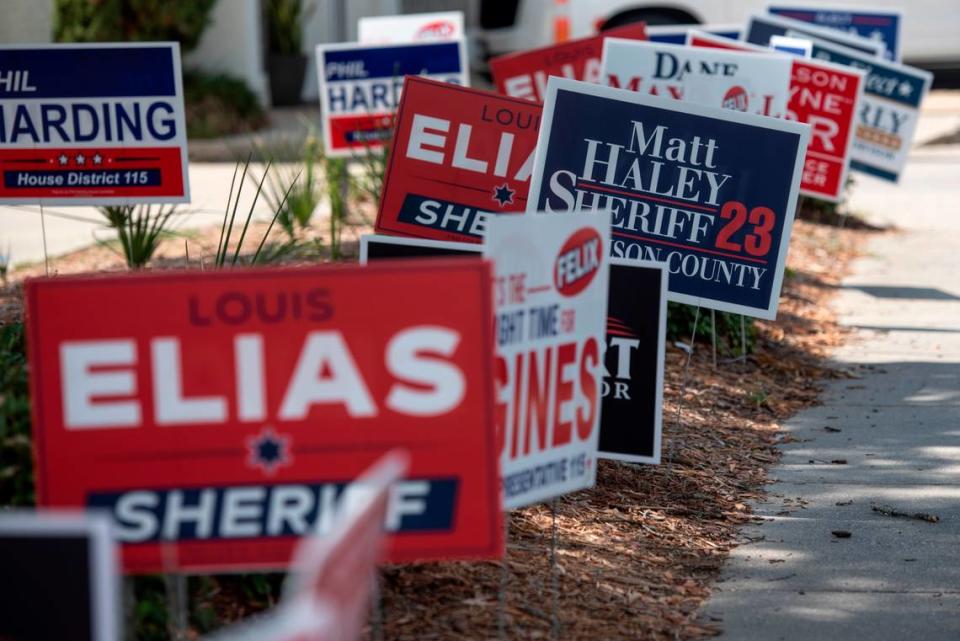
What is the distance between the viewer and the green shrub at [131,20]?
1524 cm

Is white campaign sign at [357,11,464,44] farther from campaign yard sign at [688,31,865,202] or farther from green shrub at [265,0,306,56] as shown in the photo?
green shrub at [265,0,306,56]

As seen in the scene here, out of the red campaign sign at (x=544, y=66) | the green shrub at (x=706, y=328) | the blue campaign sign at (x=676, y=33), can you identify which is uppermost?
the blue campaign sign at (x=676, y=33)

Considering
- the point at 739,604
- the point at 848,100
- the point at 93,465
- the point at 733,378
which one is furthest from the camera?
the point at 848,100

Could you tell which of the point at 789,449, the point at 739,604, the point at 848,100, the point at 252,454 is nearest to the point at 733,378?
the point at 789,449

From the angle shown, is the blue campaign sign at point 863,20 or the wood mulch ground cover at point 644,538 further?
the blue campaign sign at point 863,20

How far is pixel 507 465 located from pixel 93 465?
43.6 inches

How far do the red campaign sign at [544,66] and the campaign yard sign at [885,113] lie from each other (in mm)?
1976

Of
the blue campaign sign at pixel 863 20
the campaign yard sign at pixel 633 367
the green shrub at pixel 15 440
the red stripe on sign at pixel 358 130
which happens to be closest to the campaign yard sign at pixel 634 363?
the campaign yard sign at pixel 633 367

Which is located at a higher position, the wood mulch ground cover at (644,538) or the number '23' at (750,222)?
the number '23' at (750,222)

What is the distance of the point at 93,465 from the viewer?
3330 millimetres

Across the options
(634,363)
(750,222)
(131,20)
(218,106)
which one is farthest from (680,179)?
(131,20)

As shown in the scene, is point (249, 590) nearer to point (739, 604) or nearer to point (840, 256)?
point (739, 604)

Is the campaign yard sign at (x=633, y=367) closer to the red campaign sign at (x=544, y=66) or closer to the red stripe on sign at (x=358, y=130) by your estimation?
the red campaign sign at (x=544, y=66)

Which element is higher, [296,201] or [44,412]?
[44,412]
